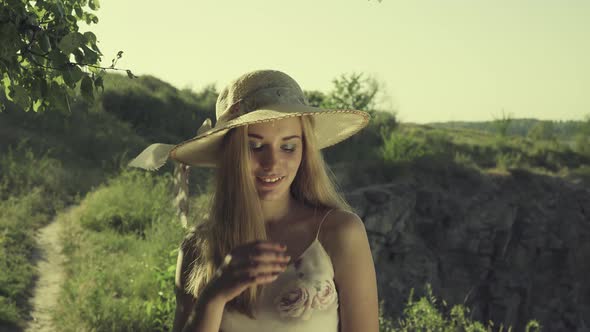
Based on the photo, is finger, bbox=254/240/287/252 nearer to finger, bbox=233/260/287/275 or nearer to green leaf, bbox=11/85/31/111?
finger, bbox=233/260/287/275

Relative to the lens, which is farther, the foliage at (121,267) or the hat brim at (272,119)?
the foliage at (121,267)

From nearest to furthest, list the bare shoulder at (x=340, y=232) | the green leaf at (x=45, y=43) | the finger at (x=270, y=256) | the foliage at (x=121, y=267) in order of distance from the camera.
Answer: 1. the finger at (x=270, y=256)
2. the bare shoulder at (x=340, y=232)
3. the green leaf at (x=45, y=43)
4. the foliage at (x=121, y=267)

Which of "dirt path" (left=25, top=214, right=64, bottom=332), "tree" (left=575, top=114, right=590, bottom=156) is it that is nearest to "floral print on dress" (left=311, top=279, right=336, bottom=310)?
"dirt path" (left=25, top=214, right=64, bottom=332)

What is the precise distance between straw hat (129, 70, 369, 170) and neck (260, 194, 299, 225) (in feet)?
1.01

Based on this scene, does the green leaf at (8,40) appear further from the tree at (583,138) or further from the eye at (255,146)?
the tree at (583,138)

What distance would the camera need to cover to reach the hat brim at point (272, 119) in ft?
8.08

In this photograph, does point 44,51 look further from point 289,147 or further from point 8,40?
point 289,147

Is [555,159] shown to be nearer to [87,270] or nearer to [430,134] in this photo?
[430,134]

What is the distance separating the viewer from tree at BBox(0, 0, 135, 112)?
9.31 feet

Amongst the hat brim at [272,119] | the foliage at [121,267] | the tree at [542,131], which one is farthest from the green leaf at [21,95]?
the tree at [542,131]

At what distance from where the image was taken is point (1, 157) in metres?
12.8

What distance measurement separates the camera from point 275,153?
8.31ft

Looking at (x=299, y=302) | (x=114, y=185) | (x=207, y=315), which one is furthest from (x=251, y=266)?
(x=114, y=185)

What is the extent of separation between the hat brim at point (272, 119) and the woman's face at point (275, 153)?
2.2 inches
